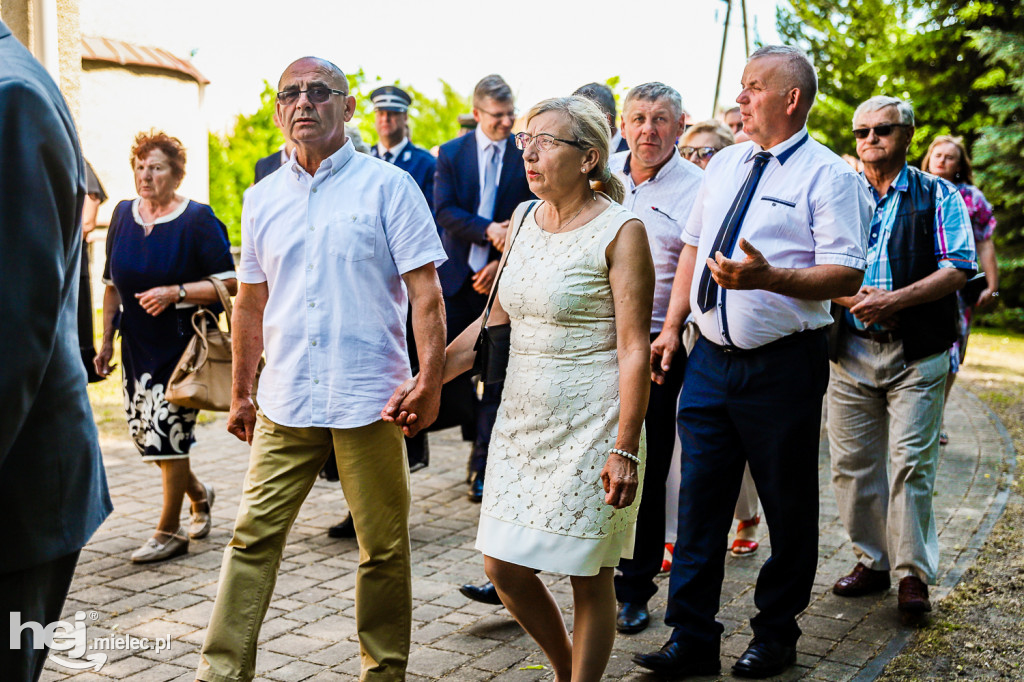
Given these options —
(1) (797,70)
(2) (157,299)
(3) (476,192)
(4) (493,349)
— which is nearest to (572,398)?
(4) (493,349)

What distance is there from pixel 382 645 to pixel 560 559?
77 centimetres

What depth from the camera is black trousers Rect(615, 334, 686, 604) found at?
15.9 ft

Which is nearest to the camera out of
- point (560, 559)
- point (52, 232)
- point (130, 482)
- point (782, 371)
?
point (52, 232)

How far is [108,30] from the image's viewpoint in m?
22.0

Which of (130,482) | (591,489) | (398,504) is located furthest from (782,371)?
(130,482)

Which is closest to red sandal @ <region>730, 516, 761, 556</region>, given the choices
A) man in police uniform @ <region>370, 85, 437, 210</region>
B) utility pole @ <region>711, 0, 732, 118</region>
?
man in police uniform @ <region>370, 85, 437, 210</region>

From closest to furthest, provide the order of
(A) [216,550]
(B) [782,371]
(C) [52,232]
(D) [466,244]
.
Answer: (C) [52,232] → (B) [782,371] → (A) [216,550] → (D) [466,244]

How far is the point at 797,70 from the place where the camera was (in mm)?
4160

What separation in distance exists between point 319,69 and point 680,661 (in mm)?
2703

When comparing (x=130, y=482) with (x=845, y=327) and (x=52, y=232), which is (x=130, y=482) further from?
(x=52, y=232)

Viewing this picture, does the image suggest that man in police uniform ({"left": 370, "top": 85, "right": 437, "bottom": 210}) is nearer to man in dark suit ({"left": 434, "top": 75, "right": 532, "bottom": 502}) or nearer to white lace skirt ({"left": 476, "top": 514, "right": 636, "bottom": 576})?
man in dark suit ({"left": 434, "top": 75, "right": 532, "bottom": 502})

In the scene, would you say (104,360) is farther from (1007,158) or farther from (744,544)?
(1007,158)

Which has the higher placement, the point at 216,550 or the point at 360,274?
the point at 360,274
